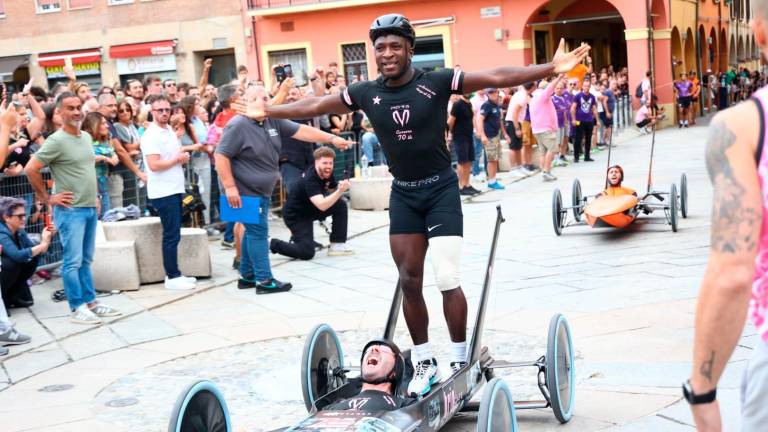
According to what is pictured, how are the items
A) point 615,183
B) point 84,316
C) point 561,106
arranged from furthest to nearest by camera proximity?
point 561,106 < point 615,183 < point 84,316

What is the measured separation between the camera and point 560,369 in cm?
534

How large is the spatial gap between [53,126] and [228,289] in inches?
96.5

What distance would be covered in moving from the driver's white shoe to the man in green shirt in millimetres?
4229

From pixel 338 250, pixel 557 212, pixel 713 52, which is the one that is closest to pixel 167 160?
pixel 338 250

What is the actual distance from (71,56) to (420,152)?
2996cm

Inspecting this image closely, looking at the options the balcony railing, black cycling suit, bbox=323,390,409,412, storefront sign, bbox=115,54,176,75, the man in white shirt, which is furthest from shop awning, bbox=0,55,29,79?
black cycling suit, bbox=323,390,409,412

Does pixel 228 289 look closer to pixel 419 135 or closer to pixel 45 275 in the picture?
pixel 45 275

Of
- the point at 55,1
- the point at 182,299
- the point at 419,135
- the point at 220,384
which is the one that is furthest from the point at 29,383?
the point at 55,1

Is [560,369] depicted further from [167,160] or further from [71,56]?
[71,56]

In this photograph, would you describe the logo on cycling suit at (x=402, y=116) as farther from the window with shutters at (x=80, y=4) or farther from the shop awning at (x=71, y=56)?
the window with shutters at (x=80, y=4)

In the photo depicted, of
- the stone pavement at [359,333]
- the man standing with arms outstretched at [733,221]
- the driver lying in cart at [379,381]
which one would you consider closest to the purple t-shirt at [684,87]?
the stone pavement at [359,333]

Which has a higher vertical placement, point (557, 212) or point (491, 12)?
point (491, 12)

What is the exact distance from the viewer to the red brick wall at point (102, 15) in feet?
107

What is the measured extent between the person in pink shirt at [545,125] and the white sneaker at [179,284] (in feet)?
29.2
